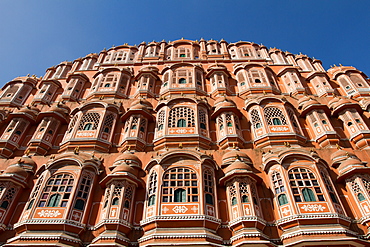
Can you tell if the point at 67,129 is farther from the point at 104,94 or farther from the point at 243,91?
the point at 243,91

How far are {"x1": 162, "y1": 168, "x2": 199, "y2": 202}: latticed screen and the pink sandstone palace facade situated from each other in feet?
0.20

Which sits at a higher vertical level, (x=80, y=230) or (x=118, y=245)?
(x=80, y=230)

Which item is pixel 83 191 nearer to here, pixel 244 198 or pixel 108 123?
pixel 108 123

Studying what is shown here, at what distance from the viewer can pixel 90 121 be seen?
68.9 ft

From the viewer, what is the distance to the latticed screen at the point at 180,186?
14654 mm

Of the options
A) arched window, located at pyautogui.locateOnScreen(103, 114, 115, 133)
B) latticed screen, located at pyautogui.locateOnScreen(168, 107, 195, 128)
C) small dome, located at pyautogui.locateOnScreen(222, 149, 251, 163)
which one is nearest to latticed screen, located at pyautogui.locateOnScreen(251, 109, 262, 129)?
small dome, located at pyautogui.locateOnScreen(222, 149, 251, 163)

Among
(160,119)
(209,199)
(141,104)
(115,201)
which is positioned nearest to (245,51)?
(141,104)

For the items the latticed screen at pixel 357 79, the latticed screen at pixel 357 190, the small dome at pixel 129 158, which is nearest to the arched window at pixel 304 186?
the latticed screen at pixel 357 190

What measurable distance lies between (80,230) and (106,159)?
495 centimetres

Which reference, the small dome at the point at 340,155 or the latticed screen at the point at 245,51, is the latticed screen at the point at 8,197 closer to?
the small dome at the point at 340,155

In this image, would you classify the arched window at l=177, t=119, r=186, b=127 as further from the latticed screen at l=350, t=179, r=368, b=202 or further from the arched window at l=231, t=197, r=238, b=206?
the latticed screen at l=350, t=179, r=368, b=202

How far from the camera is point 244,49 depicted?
3384 centimetres

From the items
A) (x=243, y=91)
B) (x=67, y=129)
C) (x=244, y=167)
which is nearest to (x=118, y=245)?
(x=244, y=167)

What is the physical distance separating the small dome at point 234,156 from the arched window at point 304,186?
2.63 metres
